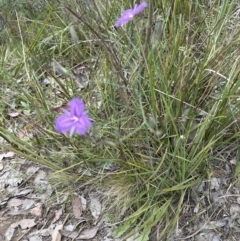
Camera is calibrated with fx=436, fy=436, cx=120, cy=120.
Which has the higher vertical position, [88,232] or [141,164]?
[141,164]

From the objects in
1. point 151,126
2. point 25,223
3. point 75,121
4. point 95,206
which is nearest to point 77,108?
point 75,121

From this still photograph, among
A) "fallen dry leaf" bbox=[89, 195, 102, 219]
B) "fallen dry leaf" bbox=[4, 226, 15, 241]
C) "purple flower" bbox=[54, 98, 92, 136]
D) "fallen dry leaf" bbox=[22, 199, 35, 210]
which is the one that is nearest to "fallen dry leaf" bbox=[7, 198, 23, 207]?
"fallen dry leaf" bbox=[22, 199, 35, 210]

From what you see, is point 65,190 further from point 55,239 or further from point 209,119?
point 209,119

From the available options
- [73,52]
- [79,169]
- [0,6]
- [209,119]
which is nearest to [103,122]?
[79,169]

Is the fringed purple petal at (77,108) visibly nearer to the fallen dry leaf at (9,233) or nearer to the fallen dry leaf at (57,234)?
the fallen dry leaf at (57,234)

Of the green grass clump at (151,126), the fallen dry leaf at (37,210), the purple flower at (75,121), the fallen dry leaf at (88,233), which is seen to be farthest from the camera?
the fallen dry leaf at (37,210)

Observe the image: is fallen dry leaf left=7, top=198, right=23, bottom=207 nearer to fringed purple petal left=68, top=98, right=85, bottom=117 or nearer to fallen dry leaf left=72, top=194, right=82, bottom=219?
fallen dry leaf left=72, top=194, right=82, bottom=219

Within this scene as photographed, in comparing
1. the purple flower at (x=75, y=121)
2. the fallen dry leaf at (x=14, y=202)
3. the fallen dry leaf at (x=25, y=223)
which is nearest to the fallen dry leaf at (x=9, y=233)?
the fallen dry leaf at (x=25, y=223)
